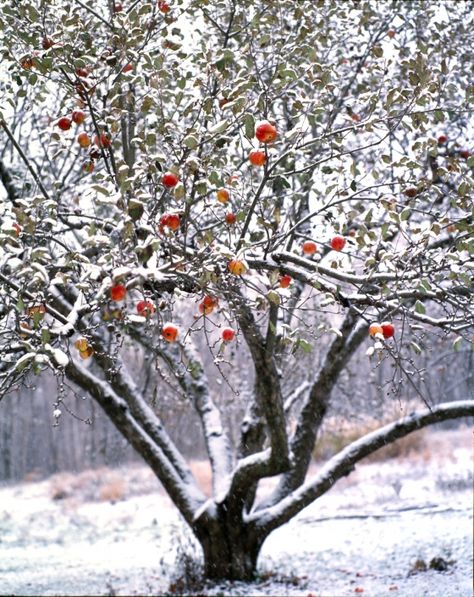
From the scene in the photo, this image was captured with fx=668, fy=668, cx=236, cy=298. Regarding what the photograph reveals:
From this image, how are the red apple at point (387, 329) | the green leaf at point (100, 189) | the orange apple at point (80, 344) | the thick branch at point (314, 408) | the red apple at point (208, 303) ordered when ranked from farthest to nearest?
the thick branch at point (314, 408)
the red apple at point (387, 329)
the red apple at point (208, 303)
the orange apple at point (80, 344)
the green leaf at point (100, 189)

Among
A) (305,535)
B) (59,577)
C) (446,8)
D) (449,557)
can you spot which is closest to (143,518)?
(305,535)

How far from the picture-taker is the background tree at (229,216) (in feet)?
8.18

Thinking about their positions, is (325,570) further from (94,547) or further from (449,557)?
(94,547)

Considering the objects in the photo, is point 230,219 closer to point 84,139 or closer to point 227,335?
point 227,335

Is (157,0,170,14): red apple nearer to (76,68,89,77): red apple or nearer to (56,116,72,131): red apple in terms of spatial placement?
A: (76,68,89,77): red apple

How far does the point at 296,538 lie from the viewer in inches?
375

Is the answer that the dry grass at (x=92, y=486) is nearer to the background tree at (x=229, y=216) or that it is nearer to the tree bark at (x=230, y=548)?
the tree bark at (x=230, y=548)

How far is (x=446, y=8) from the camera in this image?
17.6ft

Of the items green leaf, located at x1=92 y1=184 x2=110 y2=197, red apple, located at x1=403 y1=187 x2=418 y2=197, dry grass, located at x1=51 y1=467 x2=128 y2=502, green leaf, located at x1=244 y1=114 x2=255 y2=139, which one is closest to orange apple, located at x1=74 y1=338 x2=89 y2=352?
green leaf, located at x1=92 y1=184 x2=110 y2=197

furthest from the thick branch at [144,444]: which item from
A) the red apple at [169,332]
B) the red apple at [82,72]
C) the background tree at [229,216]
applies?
the red apple at [169,332]

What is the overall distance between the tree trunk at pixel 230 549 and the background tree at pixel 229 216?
0.06 feet

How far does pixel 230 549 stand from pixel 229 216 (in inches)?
154

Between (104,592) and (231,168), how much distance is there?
4.98 metres

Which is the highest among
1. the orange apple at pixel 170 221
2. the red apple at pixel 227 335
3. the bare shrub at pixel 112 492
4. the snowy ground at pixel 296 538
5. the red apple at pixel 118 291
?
the orange apple at pixel 170 221
